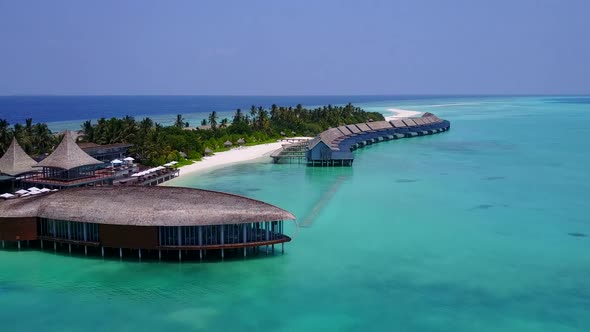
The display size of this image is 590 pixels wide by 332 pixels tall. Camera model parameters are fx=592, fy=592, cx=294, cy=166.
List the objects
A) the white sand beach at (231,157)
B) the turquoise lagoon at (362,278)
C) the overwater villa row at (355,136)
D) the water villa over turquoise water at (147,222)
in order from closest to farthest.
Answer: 1. the turquoise lagoon at (362,278)
2. the water villa over turquoise water at (147,222)
3. the white sand beach at (231,157)
4. the overwater villa row at (355,136)

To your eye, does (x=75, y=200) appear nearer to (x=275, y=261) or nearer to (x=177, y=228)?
(x=177, y=228)

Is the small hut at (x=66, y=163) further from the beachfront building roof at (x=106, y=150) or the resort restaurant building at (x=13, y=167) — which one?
the beachfront building roof at (x=106, y=150)

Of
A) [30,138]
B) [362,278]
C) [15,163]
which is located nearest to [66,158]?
[15,163]

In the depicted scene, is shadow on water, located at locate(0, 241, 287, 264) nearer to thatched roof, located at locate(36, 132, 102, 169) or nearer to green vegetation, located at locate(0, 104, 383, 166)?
thatched roof, located at locate(36, 132, 102, 169)

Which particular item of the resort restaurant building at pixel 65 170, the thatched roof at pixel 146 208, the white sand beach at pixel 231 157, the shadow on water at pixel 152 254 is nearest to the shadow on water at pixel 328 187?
the shadow on water at pixel 152 254

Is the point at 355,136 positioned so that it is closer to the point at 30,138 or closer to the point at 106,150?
the point at 106,150

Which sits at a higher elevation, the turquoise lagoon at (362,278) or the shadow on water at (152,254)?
the shadow on water at (152,254)

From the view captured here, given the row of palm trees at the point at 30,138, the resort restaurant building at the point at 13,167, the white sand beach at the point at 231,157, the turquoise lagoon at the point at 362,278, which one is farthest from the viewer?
the white sand beach at the point at 231,157
